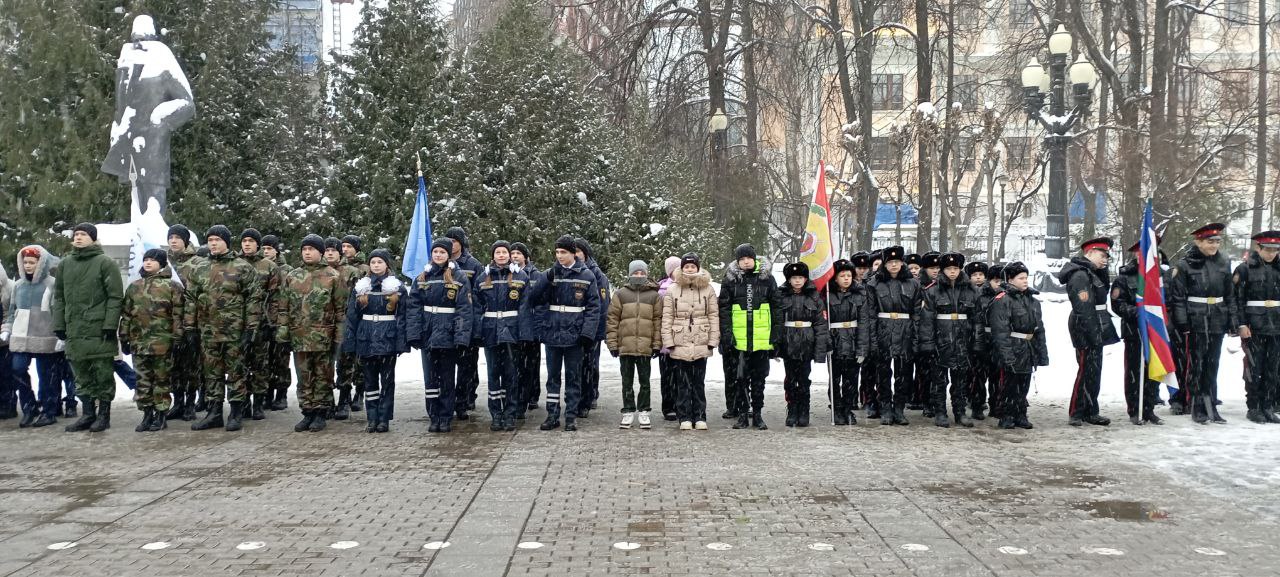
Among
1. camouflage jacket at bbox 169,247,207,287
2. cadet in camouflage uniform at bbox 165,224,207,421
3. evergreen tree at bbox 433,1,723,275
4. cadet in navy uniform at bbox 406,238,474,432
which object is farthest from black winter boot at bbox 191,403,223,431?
evergreen tree at bbox 433,1,723,275

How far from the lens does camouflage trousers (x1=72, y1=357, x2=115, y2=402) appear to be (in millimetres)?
10688

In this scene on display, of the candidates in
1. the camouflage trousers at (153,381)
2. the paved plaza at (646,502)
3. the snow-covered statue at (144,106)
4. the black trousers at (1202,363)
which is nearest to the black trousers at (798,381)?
the paved plaza at (646,502)

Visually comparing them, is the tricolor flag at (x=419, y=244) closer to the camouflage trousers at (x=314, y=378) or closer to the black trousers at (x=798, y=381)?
the camouflage trousers at (x=314, y=378)

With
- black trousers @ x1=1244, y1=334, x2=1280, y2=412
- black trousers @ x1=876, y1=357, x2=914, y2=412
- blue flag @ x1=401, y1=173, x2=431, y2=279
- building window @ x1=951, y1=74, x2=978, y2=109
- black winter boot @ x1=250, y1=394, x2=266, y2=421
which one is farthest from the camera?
building window @ x1=951, y1=74, x2=978, y2=109

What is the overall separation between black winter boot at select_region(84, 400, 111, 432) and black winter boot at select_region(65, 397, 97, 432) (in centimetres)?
4

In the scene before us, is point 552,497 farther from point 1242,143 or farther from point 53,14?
point 53,14

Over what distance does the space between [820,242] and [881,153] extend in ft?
86.7

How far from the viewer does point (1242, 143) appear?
24.8 meters

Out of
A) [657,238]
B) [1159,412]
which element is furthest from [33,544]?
[657,238]

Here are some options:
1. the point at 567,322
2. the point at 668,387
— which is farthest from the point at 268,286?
the point at 668,387

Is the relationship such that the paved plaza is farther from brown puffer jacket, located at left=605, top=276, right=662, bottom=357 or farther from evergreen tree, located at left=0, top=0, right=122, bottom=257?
evergreen tree, located at left=0, top=0, right=122, bottom=257

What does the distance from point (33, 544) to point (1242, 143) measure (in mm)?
25529

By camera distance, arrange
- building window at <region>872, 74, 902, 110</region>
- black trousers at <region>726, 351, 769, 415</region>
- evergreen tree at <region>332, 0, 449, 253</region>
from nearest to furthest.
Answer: black trousers at <region>726, 351, 769, 415</region> < evergreen tree at <region>332, 0, 449, 253</region> < building window at <region>872, 74, 902, 110</region>

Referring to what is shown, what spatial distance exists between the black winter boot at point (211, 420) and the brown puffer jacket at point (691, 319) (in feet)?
14.7
